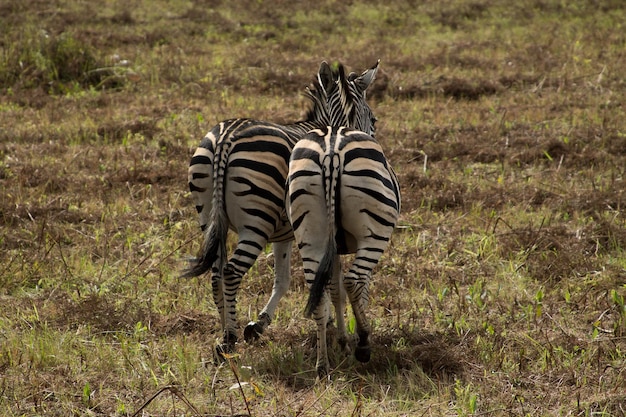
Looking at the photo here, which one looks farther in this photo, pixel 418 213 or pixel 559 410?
pixel 418 213

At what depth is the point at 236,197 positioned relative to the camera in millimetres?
5168

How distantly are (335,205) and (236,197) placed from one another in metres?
0.76

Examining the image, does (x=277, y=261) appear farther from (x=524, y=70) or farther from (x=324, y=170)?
(x=524, y=70)

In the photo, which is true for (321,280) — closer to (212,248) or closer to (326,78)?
(212,248)

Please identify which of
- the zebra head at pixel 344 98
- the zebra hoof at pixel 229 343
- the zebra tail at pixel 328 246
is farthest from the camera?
the zebra head at pixel 344 98

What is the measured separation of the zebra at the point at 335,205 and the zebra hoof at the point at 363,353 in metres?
0.30

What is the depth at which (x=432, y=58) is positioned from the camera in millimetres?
13977

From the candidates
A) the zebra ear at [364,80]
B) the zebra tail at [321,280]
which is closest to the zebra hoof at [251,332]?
the zebra tail at [321,280]

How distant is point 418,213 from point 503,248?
123 cm

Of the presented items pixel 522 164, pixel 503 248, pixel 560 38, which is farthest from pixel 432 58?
pixel 503 248

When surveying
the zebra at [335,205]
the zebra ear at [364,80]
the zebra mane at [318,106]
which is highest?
the zebra ear at [364,80]

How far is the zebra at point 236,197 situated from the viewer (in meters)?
5.16

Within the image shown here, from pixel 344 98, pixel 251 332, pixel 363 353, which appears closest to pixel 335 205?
pixel 363 353

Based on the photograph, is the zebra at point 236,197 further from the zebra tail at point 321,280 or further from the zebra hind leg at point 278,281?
the zebra tail at point 321,280
